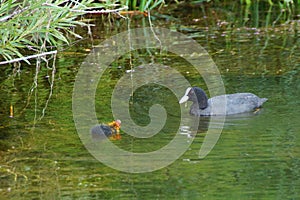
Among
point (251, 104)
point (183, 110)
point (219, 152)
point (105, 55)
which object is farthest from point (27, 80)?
point (219, 152)

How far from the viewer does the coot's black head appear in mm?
8805

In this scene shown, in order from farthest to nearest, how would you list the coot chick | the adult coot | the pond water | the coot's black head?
the coot's black head, the adult coot, the coot chick, the pond water

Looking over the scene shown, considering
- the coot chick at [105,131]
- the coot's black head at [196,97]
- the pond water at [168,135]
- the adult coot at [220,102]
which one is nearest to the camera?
the pond water at [168,135]

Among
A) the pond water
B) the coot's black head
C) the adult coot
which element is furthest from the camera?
the coot's black head

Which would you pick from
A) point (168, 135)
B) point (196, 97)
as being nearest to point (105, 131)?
point (168, 135)

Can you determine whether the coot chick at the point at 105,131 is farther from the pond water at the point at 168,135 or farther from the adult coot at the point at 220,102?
the adult coot at the point at 220,102

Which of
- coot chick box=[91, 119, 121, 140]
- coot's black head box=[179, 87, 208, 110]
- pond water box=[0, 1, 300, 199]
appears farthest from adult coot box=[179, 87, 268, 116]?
coot chick box=[91, 119, 121, 140]

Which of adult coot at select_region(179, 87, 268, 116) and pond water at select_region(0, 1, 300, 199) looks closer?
pond water at select_region(0, 1, 300, 199)

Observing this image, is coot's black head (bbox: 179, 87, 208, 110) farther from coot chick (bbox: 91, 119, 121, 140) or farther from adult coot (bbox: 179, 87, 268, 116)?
coot chick (bbox: 91, 119, 121, 140)

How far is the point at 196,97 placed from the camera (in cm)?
883

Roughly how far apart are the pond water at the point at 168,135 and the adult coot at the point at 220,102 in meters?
0.13

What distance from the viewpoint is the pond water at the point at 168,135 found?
20.7 feet

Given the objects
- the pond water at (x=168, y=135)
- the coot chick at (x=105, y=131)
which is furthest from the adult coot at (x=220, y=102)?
the coot chick at (x=105, y=131)

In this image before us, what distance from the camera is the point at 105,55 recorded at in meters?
11.3
